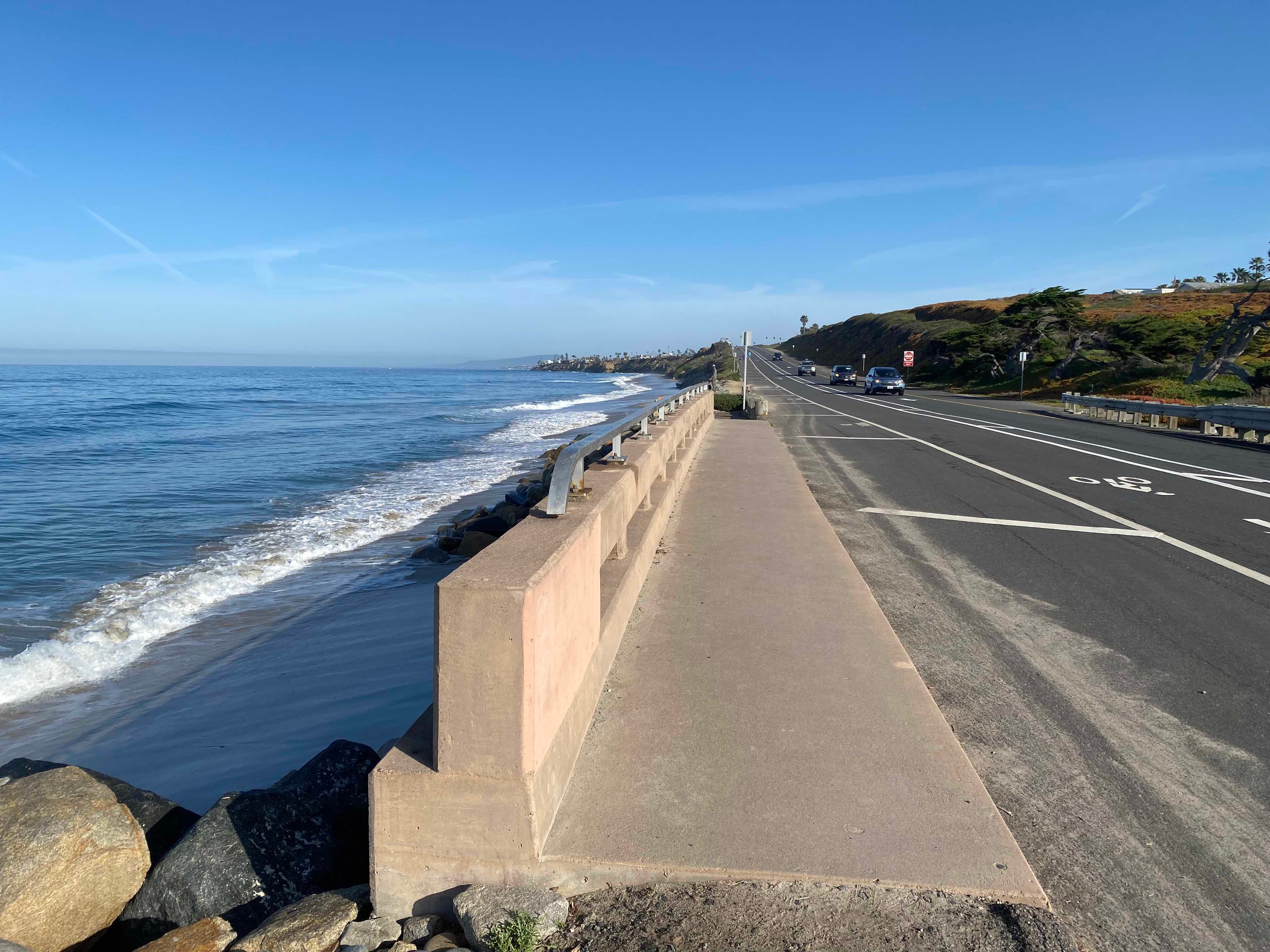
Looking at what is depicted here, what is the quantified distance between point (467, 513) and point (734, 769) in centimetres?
1201

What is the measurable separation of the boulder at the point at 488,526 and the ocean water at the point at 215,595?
3.01 feet

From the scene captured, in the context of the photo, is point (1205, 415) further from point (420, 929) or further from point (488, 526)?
point (420, 929)

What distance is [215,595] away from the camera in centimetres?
1009

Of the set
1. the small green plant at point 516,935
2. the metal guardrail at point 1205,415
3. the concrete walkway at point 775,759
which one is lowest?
the small green plant at point 516,935

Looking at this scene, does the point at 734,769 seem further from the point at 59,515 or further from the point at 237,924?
the point at 59,515

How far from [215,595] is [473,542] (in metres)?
3.23

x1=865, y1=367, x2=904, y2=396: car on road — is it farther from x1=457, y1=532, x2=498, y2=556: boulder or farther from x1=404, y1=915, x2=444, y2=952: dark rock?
x1=404, y1=915, x2=444, y2=952: dark rock

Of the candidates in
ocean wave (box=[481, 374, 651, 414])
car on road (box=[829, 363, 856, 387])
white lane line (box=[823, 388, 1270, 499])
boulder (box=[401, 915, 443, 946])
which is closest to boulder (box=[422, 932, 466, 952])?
boulder (box=[401, 915, 443, 946])

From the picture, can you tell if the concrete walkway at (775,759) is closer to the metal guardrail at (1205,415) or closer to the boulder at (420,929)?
the boulder at (420,929)

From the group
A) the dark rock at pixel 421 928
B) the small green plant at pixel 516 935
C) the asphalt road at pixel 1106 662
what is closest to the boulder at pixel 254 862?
the dark rock at pixel 421 928

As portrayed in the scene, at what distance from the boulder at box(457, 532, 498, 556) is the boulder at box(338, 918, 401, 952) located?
27.2 ft

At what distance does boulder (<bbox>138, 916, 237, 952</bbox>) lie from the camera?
3105 mm

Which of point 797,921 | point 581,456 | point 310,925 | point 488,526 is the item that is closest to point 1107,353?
point 488,526

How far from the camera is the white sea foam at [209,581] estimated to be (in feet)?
25.7
